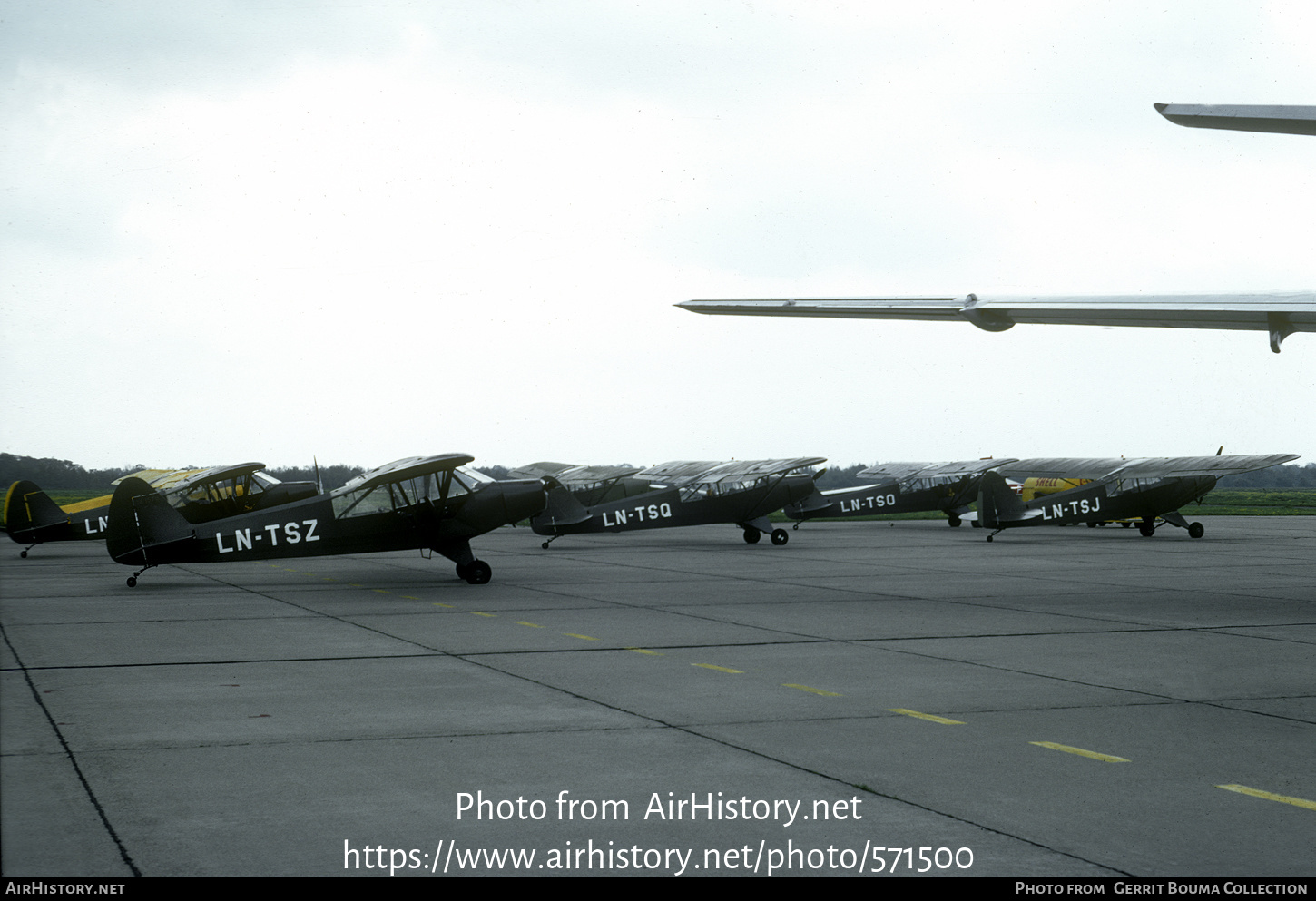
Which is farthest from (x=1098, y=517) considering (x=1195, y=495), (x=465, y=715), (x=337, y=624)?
(x=465, y=715)

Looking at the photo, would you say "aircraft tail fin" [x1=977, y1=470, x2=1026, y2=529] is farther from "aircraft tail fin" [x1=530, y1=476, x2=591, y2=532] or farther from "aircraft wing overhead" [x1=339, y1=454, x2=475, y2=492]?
"aircraft wing overhead" [x1=339, y1=454, x2=475, y2=492]

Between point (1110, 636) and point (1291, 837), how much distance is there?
23.8 ft

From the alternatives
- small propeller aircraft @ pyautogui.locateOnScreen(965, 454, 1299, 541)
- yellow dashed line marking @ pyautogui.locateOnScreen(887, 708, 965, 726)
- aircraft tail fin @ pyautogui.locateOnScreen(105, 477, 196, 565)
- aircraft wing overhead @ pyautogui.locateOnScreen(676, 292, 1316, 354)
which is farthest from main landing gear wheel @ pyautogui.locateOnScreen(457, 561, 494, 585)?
small propeller aircraft @ pyautogui.locateOnScreen(965, 454, 1299, 541)

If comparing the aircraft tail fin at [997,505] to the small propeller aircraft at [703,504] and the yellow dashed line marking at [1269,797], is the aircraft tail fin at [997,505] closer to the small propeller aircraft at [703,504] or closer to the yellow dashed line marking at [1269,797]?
the small propeller aircraft at [703,504]

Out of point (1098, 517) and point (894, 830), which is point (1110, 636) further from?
point (1098, 517)

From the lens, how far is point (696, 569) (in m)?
21.9

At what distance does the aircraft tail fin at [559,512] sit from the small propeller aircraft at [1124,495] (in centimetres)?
1172

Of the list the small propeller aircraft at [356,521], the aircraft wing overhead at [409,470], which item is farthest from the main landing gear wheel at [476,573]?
the aircraft wing overhead at [409,470]

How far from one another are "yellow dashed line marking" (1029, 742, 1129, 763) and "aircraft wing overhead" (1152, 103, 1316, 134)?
483 centimetres

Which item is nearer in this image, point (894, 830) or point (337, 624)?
point (894, 830)

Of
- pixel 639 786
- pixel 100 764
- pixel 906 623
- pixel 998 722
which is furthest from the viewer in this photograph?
pixel 906 623

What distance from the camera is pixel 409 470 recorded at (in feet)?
61.9

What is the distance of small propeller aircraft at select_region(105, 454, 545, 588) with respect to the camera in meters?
17.7

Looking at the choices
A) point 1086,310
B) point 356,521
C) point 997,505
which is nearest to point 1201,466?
point 997,505
